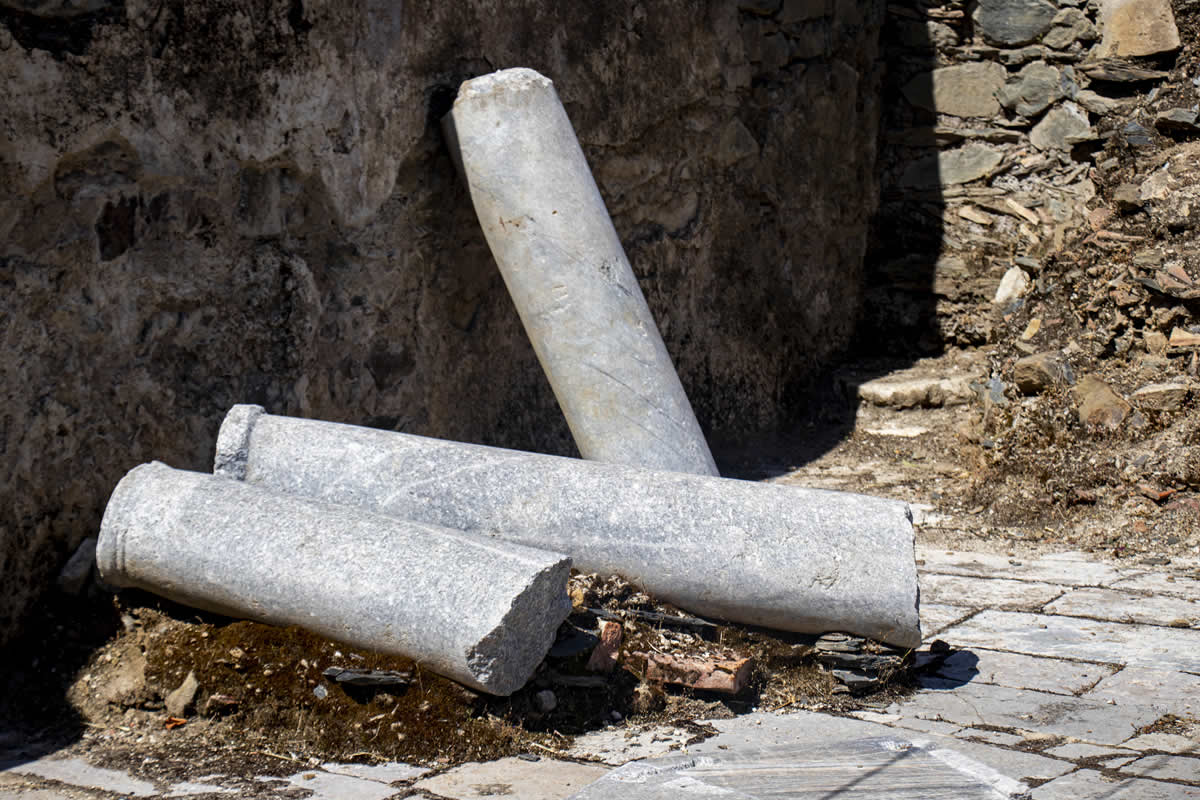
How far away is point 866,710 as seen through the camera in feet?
12.8

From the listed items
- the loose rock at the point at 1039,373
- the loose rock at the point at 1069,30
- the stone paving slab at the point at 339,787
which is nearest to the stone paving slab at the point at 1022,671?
the stone paving slab at the point at 339,787

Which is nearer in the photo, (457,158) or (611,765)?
(611,765)

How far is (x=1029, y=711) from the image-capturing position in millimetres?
3900

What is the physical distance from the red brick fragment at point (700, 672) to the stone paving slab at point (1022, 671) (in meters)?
0.79

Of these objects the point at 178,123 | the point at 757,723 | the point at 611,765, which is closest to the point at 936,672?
the point at 757,723

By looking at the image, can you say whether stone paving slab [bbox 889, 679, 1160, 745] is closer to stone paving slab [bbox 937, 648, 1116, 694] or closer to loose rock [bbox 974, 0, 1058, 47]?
stone paving slab [bbox 937, 648, 1116, 694]

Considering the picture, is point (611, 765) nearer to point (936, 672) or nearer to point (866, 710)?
point (866, 710)

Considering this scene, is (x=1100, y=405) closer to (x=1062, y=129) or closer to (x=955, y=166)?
(x=1062, y=129)

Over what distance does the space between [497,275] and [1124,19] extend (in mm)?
4521

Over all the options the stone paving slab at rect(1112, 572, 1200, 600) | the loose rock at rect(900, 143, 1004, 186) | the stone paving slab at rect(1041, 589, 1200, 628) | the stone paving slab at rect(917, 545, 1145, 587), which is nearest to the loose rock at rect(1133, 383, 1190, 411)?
the stone paving slab at rect(917, 545, 1145, 587)

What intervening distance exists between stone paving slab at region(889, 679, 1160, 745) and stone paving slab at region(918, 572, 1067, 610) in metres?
0.99

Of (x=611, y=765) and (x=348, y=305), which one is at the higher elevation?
(x=348, y=305)

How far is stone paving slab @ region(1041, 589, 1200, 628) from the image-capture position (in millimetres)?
4801

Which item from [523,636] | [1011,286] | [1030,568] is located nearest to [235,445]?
[523,636]
